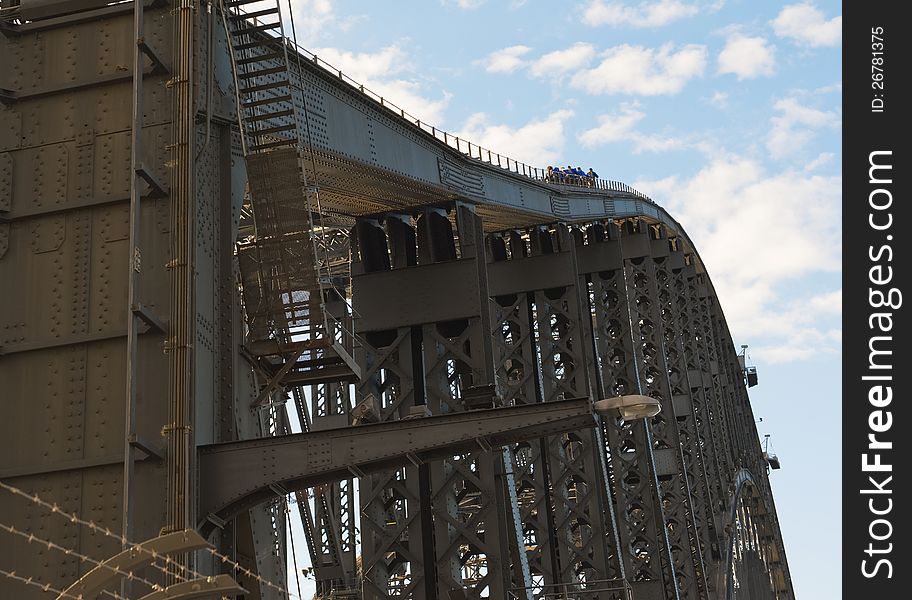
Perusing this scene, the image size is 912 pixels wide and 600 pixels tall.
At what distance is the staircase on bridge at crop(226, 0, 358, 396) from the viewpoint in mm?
14883

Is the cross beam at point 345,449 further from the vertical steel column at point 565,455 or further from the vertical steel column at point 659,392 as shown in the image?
the vertical steel column at point 659,392

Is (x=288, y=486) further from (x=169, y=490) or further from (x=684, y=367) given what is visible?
(x=684, y=367)

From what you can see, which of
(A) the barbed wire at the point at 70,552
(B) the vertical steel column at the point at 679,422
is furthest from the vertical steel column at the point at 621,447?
(A) the barbed wire at the point at 70,552

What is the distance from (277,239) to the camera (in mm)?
15531

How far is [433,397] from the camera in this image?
21.1 meters

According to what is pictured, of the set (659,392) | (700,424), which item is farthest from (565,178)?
(700,424)

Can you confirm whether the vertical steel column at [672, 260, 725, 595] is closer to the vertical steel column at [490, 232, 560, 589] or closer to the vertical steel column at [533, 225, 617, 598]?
the vertical steel column at [490, 232, 560, 589]

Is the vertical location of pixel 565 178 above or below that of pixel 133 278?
above

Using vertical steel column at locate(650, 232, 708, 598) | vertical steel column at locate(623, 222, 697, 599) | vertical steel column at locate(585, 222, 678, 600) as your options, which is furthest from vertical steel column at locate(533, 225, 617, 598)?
vertical steel column at locate(650, 232, 708, 598)

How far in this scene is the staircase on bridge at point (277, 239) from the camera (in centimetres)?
1488

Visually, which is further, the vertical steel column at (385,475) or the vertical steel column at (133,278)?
the vertical steel column at (385,475)

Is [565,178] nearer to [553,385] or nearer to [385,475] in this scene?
[553,385]
